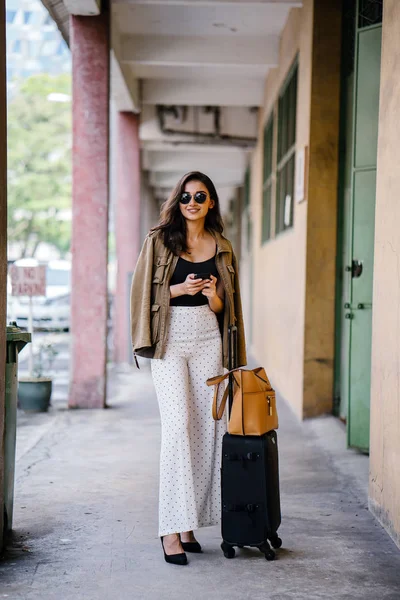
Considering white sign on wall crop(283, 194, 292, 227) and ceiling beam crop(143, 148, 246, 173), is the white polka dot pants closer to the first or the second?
white sign on wall crop(283, 194, 292, 227)

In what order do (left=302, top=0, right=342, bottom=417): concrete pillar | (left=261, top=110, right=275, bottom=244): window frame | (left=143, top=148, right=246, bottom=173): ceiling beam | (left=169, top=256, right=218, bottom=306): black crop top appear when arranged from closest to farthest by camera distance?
(left=169, top=256, right=218, bottom=306): black crop top
(left=302, top=0, right=342, bottom=417): concrete pillar
(left=261, top=110, right=275, bottom=244): window frame
(left=143, top=148, right=246, bottom=173): ceiling beam

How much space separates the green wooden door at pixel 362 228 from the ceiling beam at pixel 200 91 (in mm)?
7369

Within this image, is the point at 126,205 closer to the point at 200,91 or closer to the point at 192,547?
the point at 200,91

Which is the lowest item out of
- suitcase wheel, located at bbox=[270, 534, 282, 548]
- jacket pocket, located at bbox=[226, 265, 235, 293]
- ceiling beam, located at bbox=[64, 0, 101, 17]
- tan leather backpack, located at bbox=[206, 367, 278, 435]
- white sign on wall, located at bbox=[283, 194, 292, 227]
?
suitcase wheel, located at bbox=[270, 534, 282, 548]

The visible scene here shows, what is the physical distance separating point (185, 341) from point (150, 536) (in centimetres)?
112

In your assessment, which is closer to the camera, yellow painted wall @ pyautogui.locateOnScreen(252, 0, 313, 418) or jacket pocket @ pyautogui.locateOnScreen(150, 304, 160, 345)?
jacket pocket @ pyautogui.locateOnScreen(150, 304, 160, 345)

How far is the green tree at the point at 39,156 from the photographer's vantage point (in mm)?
24859

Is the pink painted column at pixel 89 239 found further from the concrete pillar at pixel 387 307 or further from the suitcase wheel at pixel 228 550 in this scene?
the suitcase wheel at pixel 228 550

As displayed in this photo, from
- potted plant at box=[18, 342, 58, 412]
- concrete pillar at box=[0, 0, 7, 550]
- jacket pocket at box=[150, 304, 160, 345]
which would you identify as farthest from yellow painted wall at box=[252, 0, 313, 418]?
concrete pillar at box=[0, 0, 7, 550]

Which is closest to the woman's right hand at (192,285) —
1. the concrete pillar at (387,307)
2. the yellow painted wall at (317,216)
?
the concrete pillar at (387,307)

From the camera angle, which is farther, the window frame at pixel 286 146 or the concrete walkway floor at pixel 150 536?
the window frame at pixel 286 146

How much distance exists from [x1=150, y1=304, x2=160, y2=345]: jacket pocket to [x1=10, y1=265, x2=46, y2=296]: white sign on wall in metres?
5.09

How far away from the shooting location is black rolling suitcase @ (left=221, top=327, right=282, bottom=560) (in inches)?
149

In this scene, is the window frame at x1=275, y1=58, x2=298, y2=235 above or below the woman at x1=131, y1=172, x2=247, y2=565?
above
